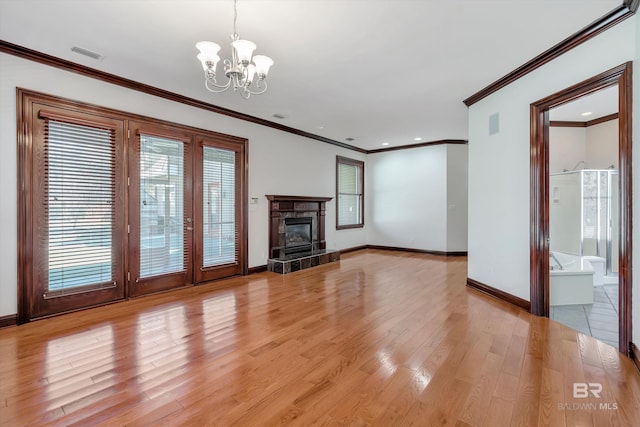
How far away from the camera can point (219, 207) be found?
4977 mm

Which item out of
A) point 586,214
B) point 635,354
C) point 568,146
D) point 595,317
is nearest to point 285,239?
point 595,317

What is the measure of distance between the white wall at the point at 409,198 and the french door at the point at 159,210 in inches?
215

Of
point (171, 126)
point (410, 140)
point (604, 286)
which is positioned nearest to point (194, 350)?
point (171, 126)

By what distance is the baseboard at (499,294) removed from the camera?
355 cm

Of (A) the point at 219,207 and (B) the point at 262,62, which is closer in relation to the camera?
(B) the point at 262,62

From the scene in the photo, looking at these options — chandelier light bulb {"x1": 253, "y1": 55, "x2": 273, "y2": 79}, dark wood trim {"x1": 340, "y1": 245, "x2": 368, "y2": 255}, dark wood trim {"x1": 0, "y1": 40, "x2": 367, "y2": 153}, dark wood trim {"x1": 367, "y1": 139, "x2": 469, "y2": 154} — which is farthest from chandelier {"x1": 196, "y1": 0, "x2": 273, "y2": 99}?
dark wood trim {"x1": 367, "y1": 139, "x2": 469, "y2": 154}

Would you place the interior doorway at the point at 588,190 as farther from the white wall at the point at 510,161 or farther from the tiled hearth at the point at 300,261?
the tiled hearth at the point at 300,261

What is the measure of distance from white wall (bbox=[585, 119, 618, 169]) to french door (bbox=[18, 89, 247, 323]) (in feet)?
22.1

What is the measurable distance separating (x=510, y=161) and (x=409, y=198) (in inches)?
166

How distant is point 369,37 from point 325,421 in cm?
317

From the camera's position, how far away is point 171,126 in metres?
4.33

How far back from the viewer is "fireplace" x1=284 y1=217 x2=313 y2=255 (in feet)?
20.5

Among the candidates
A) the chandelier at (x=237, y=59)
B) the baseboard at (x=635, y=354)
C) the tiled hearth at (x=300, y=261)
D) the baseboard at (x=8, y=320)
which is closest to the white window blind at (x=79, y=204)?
the baseboard at (x=8, y=320)

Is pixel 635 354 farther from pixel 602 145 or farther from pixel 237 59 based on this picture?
pixel 602 145
